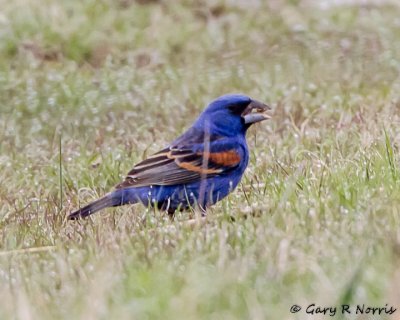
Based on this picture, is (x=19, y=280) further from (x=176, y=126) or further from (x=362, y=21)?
(x=362, y=21)

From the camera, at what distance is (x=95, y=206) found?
6094 millimetres

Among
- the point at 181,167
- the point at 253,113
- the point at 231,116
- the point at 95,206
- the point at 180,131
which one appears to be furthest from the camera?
the point at 180,131

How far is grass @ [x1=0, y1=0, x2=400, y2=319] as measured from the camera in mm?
4090

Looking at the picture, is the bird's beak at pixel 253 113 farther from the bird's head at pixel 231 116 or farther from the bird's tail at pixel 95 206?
the bird's tail at pixel 95 206

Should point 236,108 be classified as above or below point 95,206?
above

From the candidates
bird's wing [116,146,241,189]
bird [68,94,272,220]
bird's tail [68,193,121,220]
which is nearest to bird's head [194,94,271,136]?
bird [68,94,272,220]

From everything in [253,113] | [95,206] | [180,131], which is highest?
[253,113]

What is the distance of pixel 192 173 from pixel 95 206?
22.6 inches

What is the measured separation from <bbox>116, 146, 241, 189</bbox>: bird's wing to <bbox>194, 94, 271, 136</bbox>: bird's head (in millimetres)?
216

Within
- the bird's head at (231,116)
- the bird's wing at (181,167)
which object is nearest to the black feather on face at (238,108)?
the bird's head at (231,116)

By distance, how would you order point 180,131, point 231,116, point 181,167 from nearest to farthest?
point 181,167 → point 231,116 → point 180,131

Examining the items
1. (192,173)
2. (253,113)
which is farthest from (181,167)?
(253,113)

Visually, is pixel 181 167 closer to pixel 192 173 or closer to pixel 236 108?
pixel 192 173

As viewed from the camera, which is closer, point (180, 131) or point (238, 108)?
point (238, 108)
